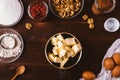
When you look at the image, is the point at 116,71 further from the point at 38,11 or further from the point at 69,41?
the point at 38,11

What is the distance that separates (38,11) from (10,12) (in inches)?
4.1

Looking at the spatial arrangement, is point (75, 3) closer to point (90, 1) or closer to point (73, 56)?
point (90, 1)

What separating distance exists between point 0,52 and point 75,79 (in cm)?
30

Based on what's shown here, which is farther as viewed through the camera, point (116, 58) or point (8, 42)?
point (8, 42)

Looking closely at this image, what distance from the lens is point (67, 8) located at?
1.44 metres

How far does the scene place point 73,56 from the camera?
141 cm

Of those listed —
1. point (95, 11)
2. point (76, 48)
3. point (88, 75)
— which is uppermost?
point (95, 11)

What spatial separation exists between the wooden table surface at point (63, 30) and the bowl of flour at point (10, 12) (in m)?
0.02

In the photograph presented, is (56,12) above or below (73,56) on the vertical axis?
above

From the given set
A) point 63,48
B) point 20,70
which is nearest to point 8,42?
point 20,70

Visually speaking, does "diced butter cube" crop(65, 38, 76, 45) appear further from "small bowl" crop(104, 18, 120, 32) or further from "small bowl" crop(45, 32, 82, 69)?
"small bowl" crop(104, 18, 120, 32)

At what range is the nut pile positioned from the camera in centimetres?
144

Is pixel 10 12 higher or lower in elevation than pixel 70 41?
higher

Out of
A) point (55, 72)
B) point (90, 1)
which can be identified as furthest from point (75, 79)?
point (90, 1)
